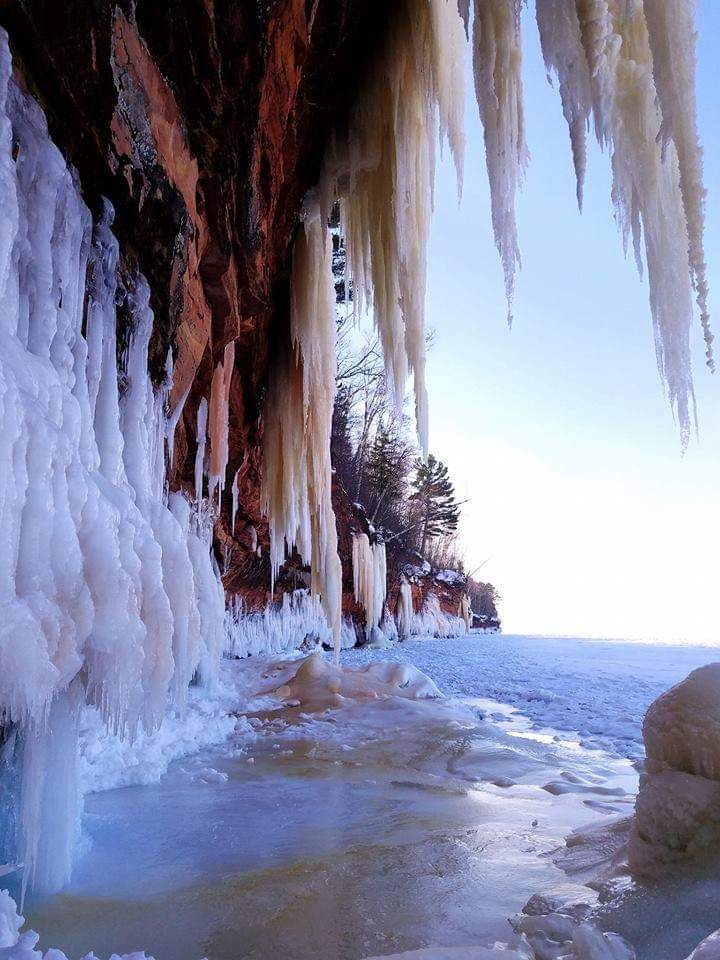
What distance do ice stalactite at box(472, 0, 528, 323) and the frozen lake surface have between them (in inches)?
86.8

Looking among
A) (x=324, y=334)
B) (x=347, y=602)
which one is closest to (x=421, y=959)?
(x=324, y=334)

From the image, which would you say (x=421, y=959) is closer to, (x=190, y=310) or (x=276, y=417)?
(x=190, y=310)

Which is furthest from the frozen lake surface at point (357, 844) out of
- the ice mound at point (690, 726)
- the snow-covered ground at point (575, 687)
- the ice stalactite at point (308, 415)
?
the ice stalactite at point (308, 415)

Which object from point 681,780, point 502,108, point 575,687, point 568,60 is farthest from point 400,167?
point 575,687

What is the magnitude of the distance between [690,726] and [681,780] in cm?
16

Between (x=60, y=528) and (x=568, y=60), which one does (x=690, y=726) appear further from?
(x=568, y=60)

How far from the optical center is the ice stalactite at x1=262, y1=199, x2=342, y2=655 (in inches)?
169

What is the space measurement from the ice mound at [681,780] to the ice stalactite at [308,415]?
3273 mm

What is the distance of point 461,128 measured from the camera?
3004 millimetres

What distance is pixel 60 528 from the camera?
1.65 metres

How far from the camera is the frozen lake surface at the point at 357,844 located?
1.51m

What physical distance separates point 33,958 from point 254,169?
299 cm

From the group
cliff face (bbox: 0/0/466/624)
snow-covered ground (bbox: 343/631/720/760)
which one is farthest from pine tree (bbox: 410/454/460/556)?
cliff face (bbox: 0/0/466/624)

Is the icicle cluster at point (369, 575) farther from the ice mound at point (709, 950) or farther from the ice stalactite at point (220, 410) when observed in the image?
the ice mound at point (709, 950)
